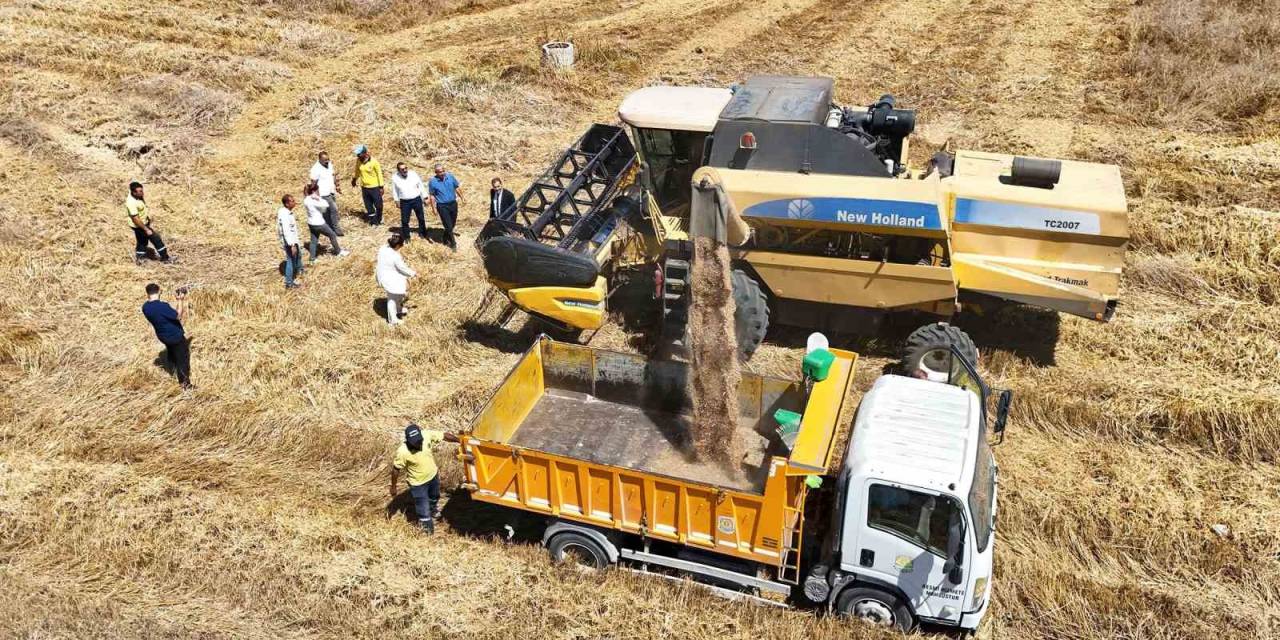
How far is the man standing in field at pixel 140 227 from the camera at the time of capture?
12.1m

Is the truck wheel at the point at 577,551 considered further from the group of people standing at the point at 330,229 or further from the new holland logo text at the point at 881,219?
the new holland logo text at the point at 881,219

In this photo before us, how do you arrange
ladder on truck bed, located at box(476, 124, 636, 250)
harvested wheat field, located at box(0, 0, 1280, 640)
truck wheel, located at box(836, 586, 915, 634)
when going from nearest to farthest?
1. truck wheel, located at box(836, 586, 915, 634)
2. harvested wheat field, located at box(0, 0, 1280, 640)
3. ladder on truck bed, located at box(476, 124, 636, 250)

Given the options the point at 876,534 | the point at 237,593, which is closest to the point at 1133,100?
the point at 876,534

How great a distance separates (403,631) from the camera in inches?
269

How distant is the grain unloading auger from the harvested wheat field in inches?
36.6

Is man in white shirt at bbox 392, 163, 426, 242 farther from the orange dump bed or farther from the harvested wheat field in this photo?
the orange dump bed

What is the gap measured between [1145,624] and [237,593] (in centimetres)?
663

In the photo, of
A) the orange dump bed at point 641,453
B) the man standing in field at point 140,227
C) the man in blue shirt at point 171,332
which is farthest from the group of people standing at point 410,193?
the orange dump bed at point 641,453

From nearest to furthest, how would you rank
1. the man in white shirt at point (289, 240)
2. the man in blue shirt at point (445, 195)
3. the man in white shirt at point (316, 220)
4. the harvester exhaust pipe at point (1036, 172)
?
the harvester exhaust pipe at point (1036, 172) → the man in white shirt at point (289, 240) → the man in white shirt at point (316, 220) → the man in blue shirt at point (445, 195)

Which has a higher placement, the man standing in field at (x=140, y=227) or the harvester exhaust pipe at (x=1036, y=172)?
the harvester exhaust pipe at (x=1036, y=172)

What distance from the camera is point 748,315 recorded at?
30.4 feet

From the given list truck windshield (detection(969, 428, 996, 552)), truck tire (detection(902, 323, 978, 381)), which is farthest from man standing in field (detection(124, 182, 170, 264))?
truck windshield (detection(969, 428, 996, 552))

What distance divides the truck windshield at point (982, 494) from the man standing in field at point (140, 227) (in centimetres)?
1057

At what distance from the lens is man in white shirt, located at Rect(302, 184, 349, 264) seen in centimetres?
1230
